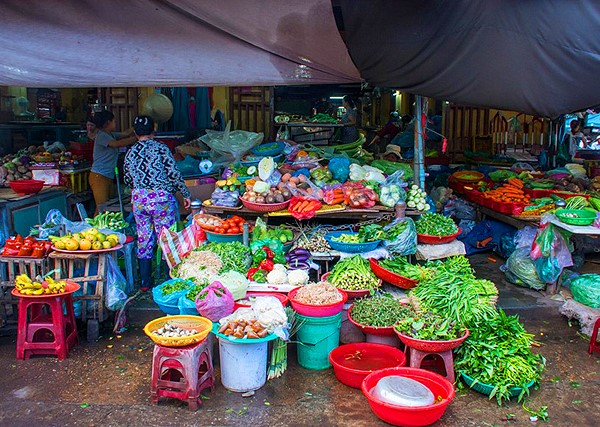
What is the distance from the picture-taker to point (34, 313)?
5.52 m

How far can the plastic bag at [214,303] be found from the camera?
470 centimetres

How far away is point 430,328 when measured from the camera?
4.71 meters

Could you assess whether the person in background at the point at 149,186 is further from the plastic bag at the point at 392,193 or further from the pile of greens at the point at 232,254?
the plastic bag at the point at 392,193

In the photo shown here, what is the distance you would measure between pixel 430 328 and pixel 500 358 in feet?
1.95

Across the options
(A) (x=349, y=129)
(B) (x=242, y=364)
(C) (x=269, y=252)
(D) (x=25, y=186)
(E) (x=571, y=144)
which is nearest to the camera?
(B) (x=242, y=364)

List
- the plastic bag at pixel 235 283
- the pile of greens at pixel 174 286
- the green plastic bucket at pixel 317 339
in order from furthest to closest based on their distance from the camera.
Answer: the pile of greens at pixel 174 286 < the plastic bag at pixel 235 283 < the green plastic bucket at pixel 317 339

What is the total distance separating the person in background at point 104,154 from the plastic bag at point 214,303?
4.04 meters

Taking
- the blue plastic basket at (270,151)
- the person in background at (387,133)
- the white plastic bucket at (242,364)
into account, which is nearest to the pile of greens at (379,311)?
the white plastic bucket at (242,364)

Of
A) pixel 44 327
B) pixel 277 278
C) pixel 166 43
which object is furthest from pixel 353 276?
pixel 44 327

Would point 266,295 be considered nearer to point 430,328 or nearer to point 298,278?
point 298,278

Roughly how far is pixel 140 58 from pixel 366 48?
2.01m

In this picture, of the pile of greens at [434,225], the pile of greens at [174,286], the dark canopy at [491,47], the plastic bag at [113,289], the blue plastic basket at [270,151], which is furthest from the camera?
the blue plastic basket at [270,151]

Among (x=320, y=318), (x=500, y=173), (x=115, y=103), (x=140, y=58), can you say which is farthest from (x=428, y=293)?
(x=115, y=103)

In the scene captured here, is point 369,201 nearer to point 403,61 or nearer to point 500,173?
point 403,61
